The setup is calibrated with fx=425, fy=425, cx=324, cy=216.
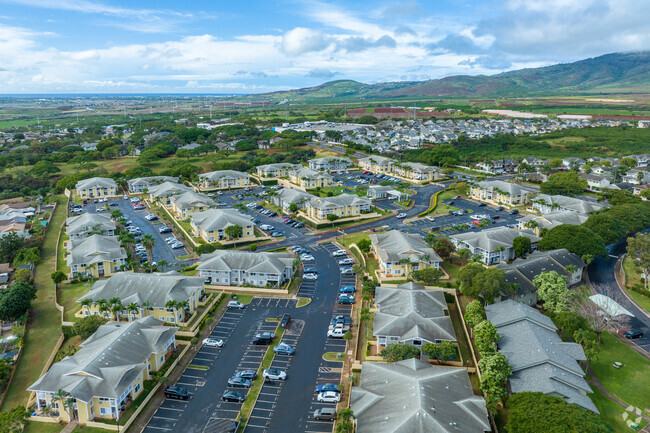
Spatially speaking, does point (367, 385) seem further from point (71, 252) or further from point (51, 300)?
point (71, 252)

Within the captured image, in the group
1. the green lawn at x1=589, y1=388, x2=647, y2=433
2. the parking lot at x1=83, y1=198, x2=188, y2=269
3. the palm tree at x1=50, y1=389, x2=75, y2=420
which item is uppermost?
the palm tree at x1=50, y1=389, x2=75, y2=420

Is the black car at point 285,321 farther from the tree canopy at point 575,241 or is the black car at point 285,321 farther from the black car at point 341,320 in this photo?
the tree canopy at point 575,241

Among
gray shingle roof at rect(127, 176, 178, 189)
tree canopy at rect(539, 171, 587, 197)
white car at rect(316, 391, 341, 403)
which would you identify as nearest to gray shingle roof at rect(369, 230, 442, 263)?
white car at rect(316, 391, 341, 403)

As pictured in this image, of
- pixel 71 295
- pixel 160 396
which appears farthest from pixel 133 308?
pixel 71 295

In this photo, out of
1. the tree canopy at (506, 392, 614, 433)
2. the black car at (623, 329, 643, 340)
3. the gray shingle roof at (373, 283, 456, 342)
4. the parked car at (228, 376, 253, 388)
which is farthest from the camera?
the black car at (623, 329, 643, 340)

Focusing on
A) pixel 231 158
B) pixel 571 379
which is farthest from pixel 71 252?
pixel 231 158

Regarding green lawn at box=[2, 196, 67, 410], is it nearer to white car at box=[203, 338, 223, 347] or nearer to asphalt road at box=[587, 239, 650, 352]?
white car at box=[203, 338, 223, 347]

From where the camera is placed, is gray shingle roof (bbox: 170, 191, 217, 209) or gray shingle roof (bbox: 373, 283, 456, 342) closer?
gray shingle roof (bbox: 373, 283, 456, 342)
